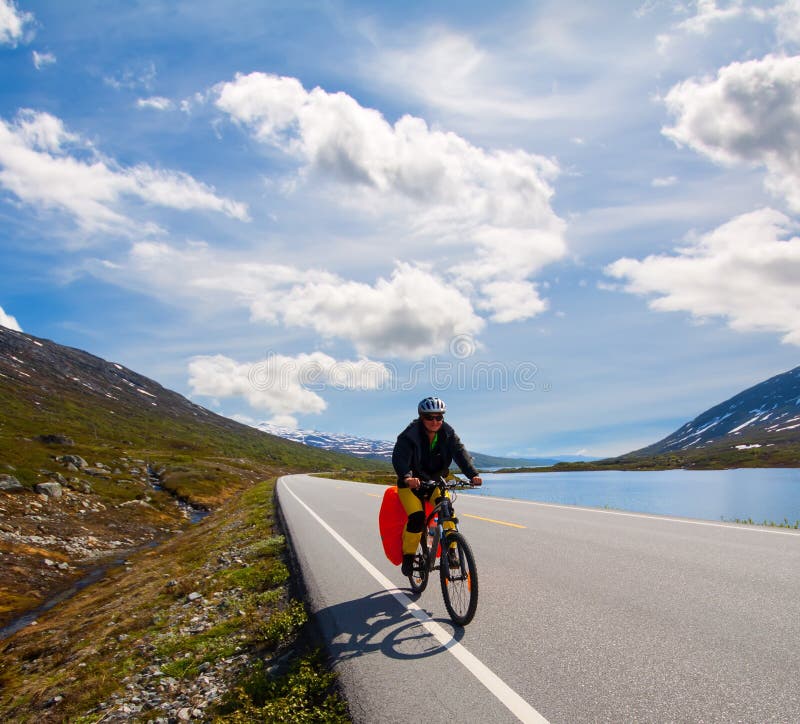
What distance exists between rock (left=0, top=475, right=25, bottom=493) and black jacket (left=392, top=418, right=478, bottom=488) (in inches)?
1442

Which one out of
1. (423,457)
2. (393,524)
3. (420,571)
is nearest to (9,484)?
(393,524)

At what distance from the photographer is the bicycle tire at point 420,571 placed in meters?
7.82

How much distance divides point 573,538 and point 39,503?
34797 millimetres

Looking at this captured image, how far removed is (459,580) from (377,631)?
125 centimetres

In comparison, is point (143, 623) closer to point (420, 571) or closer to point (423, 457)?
point (420, 571)

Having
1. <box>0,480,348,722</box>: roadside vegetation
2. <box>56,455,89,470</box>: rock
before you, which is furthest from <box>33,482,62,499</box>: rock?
<box>0,480,348,722</box>: roadside vegetation

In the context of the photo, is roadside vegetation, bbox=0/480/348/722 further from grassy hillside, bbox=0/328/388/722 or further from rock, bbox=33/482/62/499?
rock, bbox=33/482/62/499

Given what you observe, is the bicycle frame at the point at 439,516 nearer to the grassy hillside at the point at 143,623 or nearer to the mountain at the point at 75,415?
the grassy hillside at the point at 143,623

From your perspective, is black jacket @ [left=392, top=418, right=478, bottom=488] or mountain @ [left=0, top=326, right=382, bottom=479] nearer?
black jacket @ [left=392, top=418, right=478, bottom=488]

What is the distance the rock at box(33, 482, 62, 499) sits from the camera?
35.4 m

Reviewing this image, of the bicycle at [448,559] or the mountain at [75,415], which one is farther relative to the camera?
the mountain at [75,415]

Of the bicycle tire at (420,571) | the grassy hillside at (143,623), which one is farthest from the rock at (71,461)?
the bicycle tire at (420,571)

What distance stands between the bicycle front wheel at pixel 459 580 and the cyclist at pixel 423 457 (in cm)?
82

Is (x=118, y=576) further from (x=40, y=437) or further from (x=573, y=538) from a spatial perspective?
(x=40, y=437)
